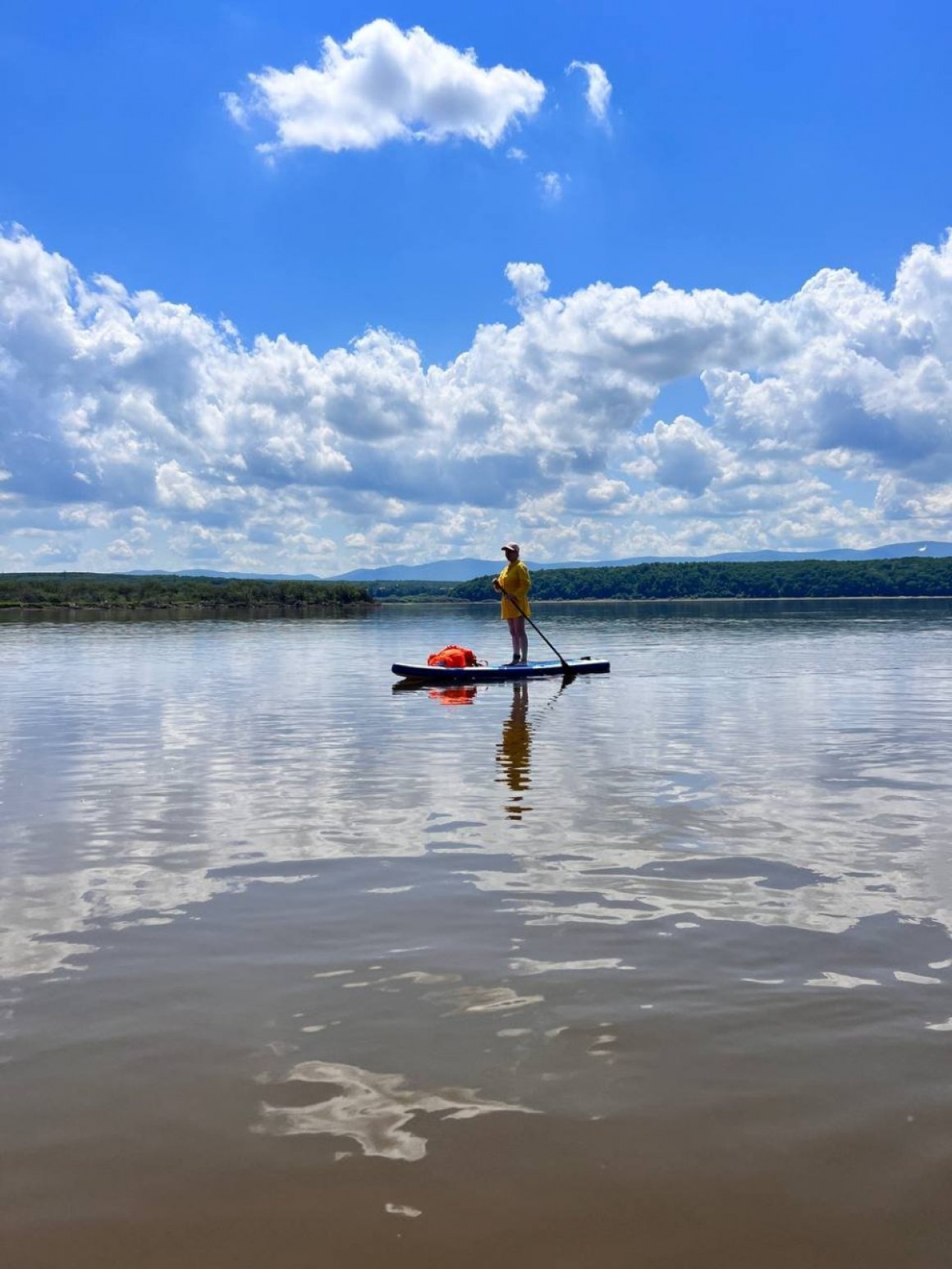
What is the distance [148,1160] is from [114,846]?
19.0 feet

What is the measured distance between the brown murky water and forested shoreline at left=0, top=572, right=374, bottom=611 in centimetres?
12894

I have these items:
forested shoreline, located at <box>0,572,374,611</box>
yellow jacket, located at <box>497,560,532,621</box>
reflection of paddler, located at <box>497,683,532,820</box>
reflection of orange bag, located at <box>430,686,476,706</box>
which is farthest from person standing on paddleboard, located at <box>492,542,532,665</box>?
forested shoreline, located at <box>0,572,374,611</box>

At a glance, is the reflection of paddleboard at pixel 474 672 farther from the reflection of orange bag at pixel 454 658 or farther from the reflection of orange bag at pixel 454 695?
the reflection of orange bag at pixel 454 695

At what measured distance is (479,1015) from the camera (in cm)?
556

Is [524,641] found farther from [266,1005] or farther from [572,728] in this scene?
[266,1005]

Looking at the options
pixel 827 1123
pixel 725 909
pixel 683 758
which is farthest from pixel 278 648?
pixel 827 1123

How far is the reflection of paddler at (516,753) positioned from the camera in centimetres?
1193

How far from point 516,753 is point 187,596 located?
14290cm

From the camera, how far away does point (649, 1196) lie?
3.97 meters

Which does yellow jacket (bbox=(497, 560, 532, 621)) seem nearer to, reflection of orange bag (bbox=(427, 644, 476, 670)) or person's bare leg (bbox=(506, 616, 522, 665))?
person's bare leg (bbox=(506, 616, 522, 665))

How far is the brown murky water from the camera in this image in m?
3.86

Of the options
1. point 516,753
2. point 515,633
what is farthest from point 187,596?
point 516,753

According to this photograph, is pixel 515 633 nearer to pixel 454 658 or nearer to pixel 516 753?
pixel 454 658

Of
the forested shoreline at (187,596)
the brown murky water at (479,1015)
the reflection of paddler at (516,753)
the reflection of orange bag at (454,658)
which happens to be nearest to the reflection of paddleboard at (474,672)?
the reflection of orange bag at (454,658)
